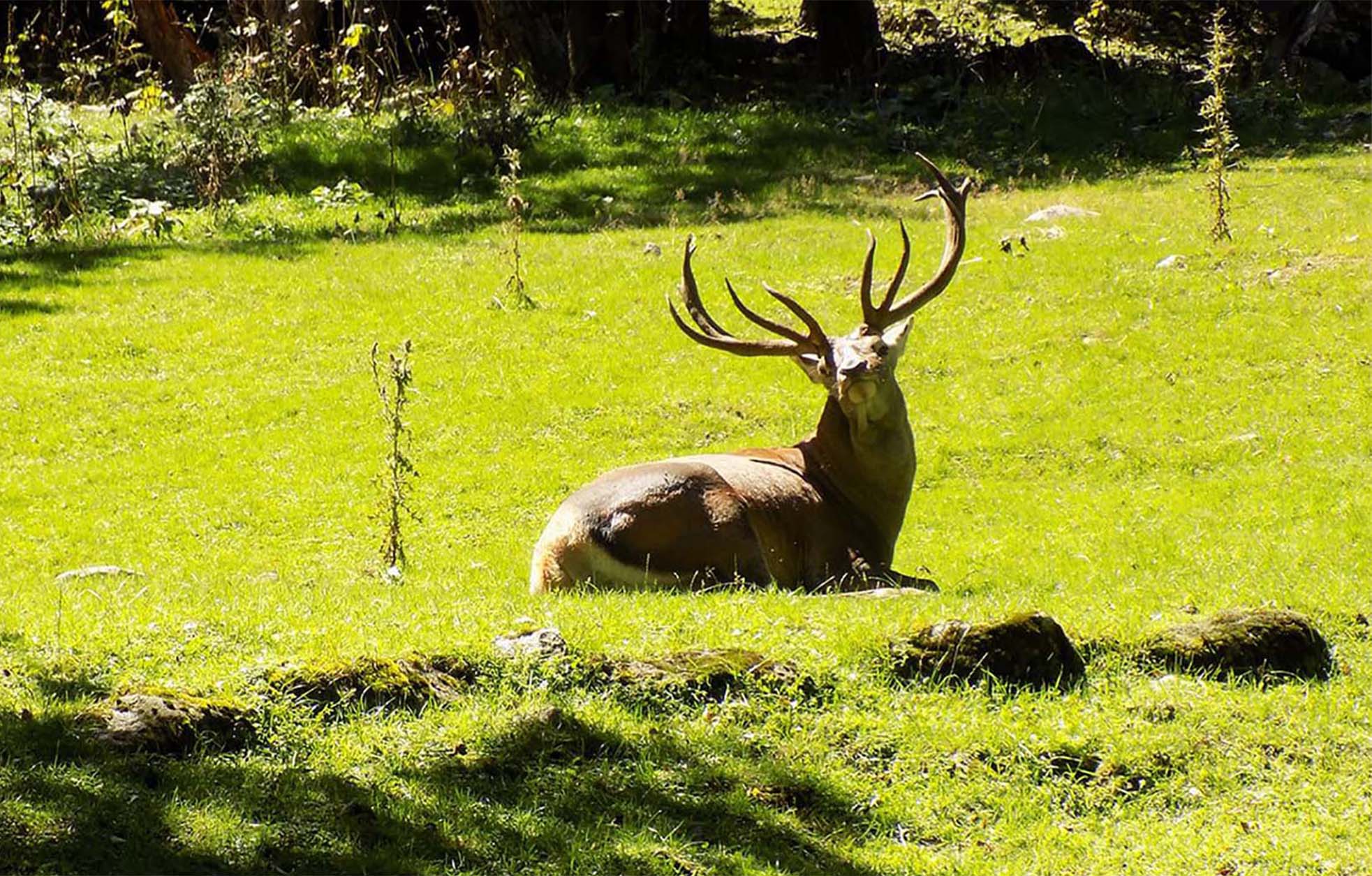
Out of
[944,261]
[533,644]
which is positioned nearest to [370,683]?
[533,644]

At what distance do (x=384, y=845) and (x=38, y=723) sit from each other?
4.88 ft

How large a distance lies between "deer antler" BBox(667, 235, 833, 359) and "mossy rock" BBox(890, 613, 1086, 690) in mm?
3455

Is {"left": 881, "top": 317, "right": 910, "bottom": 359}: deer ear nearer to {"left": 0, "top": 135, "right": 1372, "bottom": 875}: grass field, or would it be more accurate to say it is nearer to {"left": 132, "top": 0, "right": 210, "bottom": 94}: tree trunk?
{"left": 0, "top": 135, "right": 1372, "bottom": 875}: grass field

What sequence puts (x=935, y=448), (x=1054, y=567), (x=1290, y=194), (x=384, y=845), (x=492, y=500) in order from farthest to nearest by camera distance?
1. (x=1290, y=194)
2. (x=935, y=448)
3. (x=492, y=500)
4. (x=1054, y=567)
5. (x=384, y=845)

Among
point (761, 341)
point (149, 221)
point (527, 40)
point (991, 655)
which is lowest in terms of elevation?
point (991, 655)

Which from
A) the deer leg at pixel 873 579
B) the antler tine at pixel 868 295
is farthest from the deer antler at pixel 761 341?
the deer leg at pixel 873 579

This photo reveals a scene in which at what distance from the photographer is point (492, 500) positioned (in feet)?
45.5

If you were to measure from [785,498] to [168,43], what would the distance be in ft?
65.2

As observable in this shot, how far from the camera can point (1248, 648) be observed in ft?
26.7

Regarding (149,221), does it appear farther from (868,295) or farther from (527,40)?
(868,295)

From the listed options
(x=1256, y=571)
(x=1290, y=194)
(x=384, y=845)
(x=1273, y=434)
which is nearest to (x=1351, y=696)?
(x=1256, y=571)

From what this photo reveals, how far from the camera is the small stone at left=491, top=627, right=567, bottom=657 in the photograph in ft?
25.2

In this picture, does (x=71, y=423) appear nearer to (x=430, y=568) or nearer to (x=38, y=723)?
(x=430, y=568)

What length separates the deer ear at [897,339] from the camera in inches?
440
